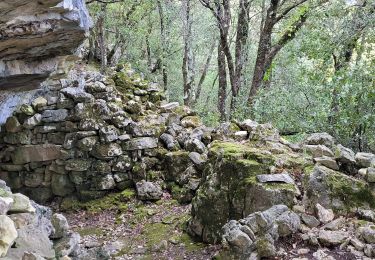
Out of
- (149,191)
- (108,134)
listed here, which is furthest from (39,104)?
(149,191)

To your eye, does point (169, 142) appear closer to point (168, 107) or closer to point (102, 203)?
point (168, 107)

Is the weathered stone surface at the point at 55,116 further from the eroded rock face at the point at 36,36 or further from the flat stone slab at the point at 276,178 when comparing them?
the flat stone slab at the point at 276,178

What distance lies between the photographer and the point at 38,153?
9.53 metres

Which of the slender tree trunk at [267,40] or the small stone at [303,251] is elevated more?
the slender tree trunk at [267,40]

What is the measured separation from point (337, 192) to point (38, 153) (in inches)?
279

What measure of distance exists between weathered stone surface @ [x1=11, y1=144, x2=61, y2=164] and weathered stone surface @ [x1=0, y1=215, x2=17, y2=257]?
6214 mm

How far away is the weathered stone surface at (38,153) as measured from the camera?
949 cm

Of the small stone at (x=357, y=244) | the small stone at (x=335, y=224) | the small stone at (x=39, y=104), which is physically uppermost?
the small stone at (x=39, y=104)

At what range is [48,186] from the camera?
9.64 m

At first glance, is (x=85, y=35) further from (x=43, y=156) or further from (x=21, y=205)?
(x=43, y=156)

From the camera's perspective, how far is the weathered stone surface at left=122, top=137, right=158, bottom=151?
31.0 feet

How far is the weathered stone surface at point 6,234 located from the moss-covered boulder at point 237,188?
11.9ft

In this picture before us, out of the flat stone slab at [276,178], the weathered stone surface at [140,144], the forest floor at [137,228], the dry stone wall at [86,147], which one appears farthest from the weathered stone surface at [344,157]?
the weathered stone surface at [140,144]

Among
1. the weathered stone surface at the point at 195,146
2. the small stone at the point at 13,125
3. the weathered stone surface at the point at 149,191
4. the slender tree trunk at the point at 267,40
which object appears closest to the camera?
the weathered stone surface at the point at 149,191
